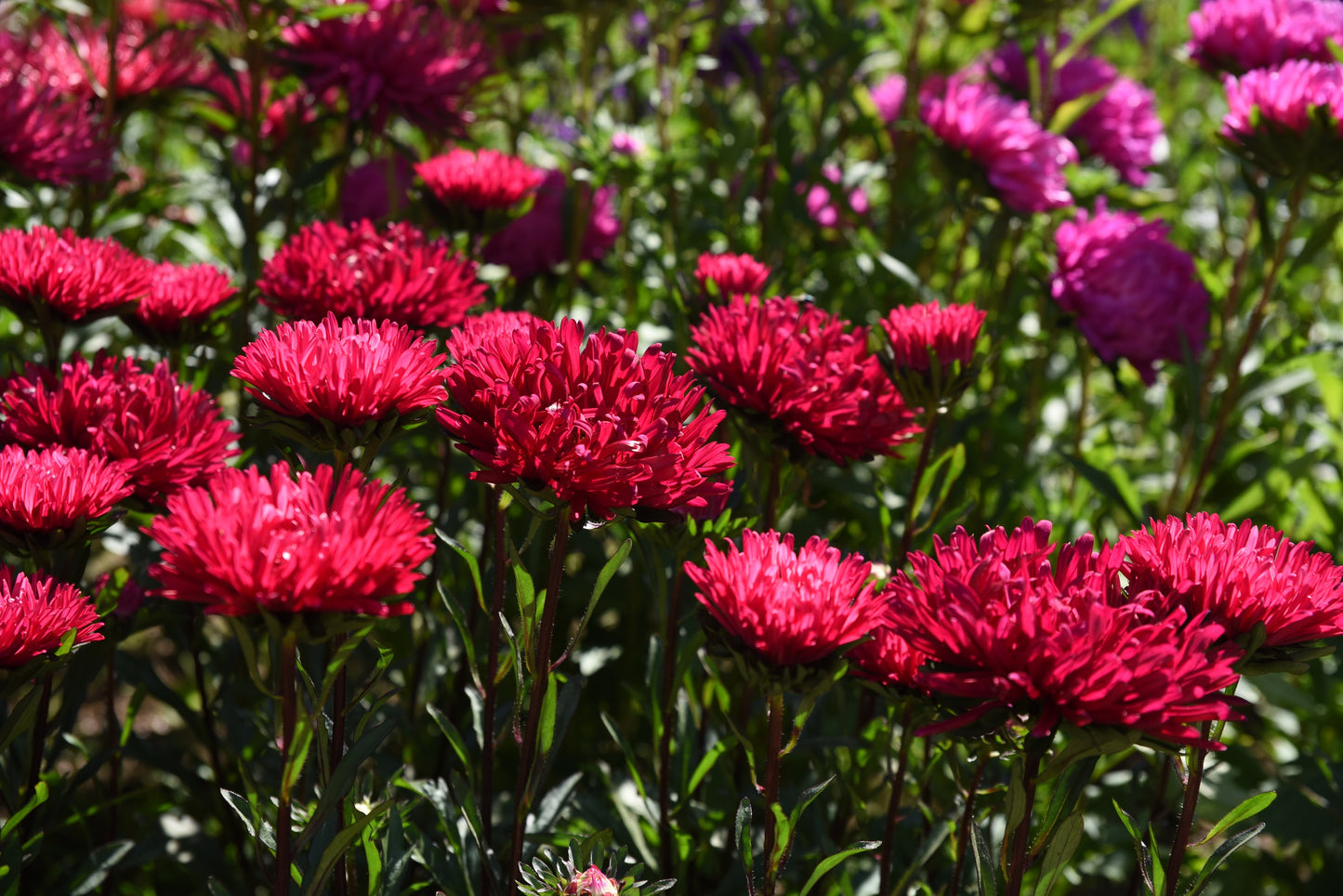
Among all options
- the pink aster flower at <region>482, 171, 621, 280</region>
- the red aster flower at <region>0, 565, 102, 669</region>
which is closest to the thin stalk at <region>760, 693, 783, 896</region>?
the red aster flower at <region>0, 565, 102, 669</region>

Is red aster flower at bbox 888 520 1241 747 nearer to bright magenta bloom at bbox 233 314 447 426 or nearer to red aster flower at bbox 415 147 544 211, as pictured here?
bright magenta bloom at bbox 233 314 447 426

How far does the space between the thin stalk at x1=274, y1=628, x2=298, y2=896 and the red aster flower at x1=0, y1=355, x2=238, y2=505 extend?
286 mm

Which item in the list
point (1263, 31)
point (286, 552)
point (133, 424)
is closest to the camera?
point (286, 552)

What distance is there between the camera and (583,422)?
72cm


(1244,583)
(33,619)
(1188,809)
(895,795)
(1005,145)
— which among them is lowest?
(895,795)

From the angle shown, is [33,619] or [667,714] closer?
[33,619]

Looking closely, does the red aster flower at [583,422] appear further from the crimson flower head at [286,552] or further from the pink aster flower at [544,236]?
the pink aster flower at [544,236]

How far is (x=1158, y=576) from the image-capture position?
792 millimetres

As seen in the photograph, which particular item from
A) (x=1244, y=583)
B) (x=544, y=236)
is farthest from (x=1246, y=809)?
(x=544, y=236)

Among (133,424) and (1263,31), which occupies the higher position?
(1263,31)

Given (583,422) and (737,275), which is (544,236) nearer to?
(737,275)

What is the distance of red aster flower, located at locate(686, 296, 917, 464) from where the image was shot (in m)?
0.94

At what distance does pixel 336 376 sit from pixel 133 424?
0.99 ft

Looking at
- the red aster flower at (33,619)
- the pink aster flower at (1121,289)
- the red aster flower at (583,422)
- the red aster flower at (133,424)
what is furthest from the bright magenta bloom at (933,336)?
the red aster flower at (33,619)
